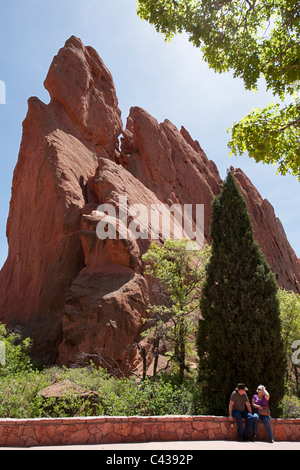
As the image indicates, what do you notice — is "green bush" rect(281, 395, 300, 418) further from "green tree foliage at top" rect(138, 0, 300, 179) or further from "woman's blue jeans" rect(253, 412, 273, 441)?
"green tree foliage at top" rect(138, 0, 300, 179)

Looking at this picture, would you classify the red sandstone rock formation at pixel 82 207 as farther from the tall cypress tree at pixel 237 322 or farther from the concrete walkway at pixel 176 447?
the concrete walkway at pixel 176 447

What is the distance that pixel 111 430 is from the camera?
7.29 meters

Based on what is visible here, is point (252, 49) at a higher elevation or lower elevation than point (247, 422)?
higher

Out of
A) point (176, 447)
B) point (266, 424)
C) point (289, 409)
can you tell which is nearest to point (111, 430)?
point (176, 447)

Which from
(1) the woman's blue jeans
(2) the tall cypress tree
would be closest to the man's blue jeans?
(1) the woman's blue jeans

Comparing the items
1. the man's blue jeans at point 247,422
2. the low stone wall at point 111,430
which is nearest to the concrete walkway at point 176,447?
the low stone wall at point 111,430

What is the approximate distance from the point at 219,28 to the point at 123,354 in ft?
45.1

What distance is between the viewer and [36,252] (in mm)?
22078

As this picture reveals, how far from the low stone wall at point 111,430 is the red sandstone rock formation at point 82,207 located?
7.96m

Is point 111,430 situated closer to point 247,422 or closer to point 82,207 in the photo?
point 247,422

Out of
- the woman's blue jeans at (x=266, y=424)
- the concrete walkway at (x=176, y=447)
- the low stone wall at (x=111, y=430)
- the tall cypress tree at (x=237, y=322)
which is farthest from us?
the tall cypress tree at (x=237, y=322)

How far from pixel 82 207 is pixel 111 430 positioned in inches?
659

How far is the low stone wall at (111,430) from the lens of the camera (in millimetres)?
6926

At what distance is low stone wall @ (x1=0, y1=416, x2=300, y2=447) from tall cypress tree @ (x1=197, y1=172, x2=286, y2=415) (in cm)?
224
